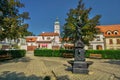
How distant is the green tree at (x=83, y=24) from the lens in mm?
24753

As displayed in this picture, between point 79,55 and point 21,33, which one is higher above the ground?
point 21,33

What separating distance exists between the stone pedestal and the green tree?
525 inches

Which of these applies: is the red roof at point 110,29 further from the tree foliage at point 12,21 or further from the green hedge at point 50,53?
the tree foliage at point 12,21

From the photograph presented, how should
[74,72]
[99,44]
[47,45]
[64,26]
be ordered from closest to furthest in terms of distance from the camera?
[74,72]
[64,26]
[99,44]
[47,45]

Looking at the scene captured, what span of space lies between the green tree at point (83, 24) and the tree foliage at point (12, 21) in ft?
30.1

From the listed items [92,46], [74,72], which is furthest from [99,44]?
[74,72]

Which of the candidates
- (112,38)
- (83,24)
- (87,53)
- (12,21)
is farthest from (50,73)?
(112,38)

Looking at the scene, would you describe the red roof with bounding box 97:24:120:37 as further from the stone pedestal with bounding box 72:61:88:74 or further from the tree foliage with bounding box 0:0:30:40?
the stone pedestal with bounding box 72:61:88:74

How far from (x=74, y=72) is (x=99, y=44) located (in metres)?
37.9

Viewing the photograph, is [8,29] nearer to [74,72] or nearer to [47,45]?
[74,72]

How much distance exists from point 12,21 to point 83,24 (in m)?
13.0

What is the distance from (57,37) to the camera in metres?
57.6

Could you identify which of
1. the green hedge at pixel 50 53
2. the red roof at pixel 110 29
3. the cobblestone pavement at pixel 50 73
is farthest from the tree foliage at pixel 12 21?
the red roof at pixel 110 29

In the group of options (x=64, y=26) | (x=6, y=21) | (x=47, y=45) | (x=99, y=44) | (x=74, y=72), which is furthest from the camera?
(x=47, y=45)
